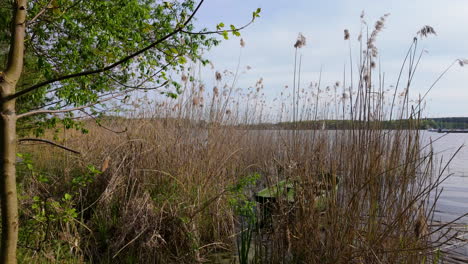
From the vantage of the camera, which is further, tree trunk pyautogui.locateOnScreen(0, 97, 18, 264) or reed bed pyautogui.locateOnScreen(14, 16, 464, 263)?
reed bed pyautogui.locateOnScreen(14, 16, 464, 263)

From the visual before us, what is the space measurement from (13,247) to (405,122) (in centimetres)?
237

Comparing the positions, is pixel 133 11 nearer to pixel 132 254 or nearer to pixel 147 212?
pixel 147 212

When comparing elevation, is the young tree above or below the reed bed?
above

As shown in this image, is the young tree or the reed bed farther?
the reed bed

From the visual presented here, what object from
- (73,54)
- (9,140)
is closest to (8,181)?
(9,140)

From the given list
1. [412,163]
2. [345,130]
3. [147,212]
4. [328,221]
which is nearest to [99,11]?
[147,212]

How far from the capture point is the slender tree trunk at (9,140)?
1.05m

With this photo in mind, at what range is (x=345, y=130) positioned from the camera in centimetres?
257

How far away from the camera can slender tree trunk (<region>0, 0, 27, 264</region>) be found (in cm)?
105

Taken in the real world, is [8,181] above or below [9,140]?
below

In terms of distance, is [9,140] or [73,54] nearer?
[9,140]

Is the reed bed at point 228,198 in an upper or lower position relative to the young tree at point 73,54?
lower

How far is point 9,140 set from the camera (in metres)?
1.06

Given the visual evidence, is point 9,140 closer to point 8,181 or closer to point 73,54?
point 8,181
